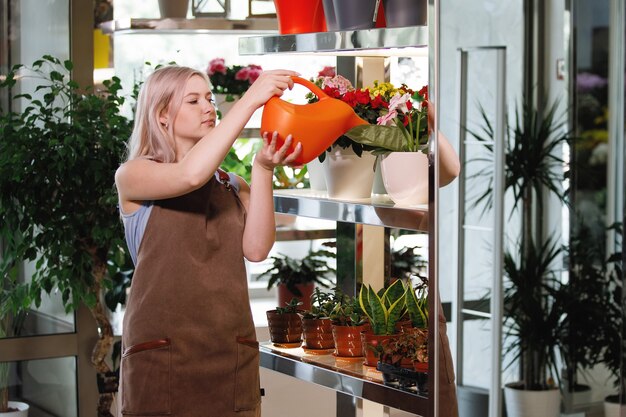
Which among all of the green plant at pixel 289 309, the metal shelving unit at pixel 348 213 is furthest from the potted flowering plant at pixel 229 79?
the green plant at pixel 289 309

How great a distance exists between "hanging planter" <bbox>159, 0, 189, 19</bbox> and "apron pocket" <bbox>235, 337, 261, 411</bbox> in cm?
189

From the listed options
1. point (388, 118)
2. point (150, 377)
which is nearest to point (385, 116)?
point (388, 118)

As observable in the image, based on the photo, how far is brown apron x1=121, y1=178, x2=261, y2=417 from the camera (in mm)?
2291

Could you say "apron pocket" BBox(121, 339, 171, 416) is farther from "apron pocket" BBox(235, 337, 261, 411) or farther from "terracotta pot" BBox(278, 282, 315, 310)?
"terracotta pot" BBox(278, 282, 315, 310)

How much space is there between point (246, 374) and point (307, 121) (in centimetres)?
62

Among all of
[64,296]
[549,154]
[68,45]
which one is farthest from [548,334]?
[68,45]

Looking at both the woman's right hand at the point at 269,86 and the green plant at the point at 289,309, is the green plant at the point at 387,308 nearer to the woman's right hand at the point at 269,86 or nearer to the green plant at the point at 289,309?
the green plant at the point at 289,309

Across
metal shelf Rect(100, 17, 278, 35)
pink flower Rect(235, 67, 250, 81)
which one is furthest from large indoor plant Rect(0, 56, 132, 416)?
pink flower Rect(235, 67, 250, 81)

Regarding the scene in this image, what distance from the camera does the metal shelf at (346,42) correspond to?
2.07 metres

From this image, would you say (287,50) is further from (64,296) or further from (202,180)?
(64,296)

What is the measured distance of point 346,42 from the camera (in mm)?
2256

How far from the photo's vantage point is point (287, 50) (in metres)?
2.45

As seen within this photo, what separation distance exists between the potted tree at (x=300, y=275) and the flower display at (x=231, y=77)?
68 cm

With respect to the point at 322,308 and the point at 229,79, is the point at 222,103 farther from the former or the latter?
the point at 322,308
